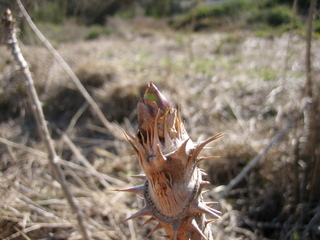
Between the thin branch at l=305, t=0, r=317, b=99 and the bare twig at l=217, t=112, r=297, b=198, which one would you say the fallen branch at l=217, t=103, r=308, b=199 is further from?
the thin branch at l=305, t=0, r=317, b=99

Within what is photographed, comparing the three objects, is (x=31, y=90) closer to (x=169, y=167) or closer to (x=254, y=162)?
(x=169, y=167)

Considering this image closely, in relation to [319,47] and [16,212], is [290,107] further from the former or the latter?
[16,212]

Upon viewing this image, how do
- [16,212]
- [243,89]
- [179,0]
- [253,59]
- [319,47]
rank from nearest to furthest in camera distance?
1. [16,212]
2. [319,47]
3. [243,89]
4. [253,59]
5. [179,0]

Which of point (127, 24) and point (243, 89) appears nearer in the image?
point (243, 89)

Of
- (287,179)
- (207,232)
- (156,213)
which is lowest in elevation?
(287,179)

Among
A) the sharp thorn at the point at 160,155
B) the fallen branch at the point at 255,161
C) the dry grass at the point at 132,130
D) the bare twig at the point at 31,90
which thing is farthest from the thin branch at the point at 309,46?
the bare twig at the point at 31,90

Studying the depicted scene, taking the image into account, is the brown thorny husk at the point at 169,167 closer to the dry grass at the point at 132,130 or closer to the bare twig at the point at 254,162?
the dry grass at the point at 132,130

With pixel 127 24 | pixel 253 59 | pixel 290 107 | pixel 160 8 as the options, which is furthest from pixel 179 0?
pixel 290 107
